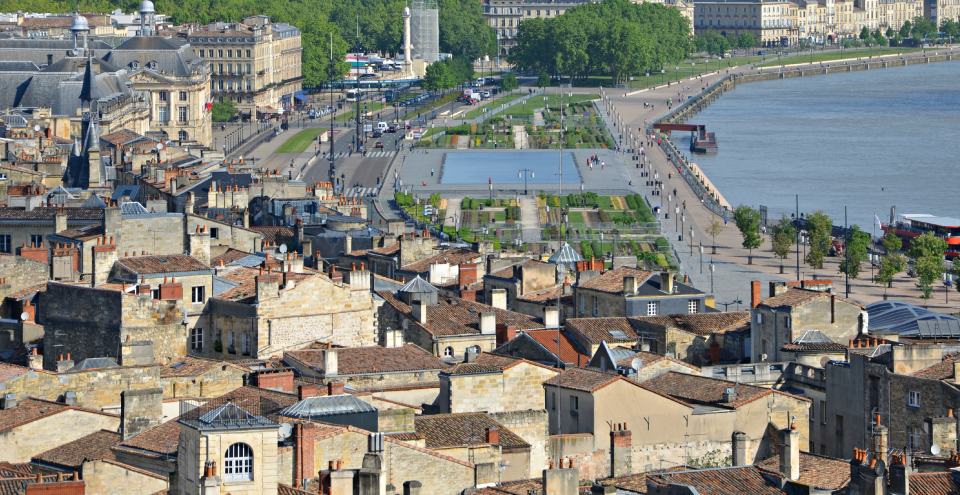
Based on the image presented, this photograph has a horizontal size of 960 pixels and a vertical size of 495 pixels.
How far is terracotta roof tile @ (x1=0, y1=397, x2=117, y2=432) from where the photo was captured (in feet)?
98.3

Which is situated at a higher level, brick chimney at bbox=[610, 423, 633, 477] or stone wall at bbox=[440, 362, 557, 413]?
stone wall at bbox=[440, 362, 557, 413]

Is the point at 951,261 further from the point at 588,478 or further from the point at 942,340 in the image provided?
the point at 588,478

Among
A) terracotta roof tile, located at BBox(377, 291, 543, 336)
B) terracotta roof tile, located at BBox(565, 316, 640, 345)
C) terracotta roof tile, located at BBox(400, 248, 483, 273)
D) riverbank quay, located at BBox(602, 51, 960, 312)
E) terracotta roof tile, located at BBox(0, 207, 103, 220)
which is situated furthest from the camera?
riverbank quay, located at BBox(602, 51, 960, 312)

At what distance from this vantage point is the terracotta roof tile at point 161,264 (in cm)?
4278

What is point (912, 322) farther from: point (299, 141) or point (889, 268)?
point (299, 141)

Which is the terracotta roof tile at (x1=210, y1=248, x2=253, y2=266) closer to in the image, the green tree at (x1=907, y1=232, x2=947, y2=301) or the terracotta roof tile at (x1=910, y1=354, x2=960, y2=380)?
the terracotta roof tile at (x1=910, y1=354, x2=960, y2=380)

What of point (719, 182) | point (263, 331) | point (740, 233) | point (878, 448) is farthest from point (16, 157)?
point (719, 182)

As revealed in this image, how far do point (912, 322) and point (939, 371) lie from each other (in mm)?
9150

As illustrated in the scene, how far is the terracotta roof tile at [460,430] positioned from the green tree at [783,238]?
55.6m

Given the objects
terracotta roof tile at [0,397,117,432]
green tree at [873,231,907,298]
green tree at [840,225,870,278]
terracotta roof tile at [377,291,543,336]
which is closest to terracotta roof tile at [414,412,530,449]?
terracotta roof tile at [0,397,117,432]

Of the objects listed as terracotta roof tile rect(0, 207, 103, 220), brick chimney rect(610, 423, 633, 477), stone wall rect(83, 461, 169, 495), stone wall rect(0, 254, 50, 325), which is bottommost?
brick chimney rect(610, 423, 633, 477)

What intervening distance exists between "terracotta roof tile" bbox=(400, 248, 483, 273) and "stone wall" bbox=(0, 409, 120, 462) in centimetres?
2285

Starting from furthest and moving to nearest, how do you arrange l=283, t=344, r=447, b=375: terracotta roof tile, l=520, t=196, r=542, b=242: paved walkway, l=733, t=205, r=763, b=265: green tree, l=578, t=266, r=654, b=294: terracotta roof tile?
l=520, t=196, r=542, b=242: paved walkway → l=733, t=205, r=763, b=265: green tree → l=578, t=266, r=654, b=294: terracotta roof tile → l=283, t=344, r=447, b=375: terracotta roof tile

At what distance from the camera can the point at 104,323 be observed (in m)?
38.7
